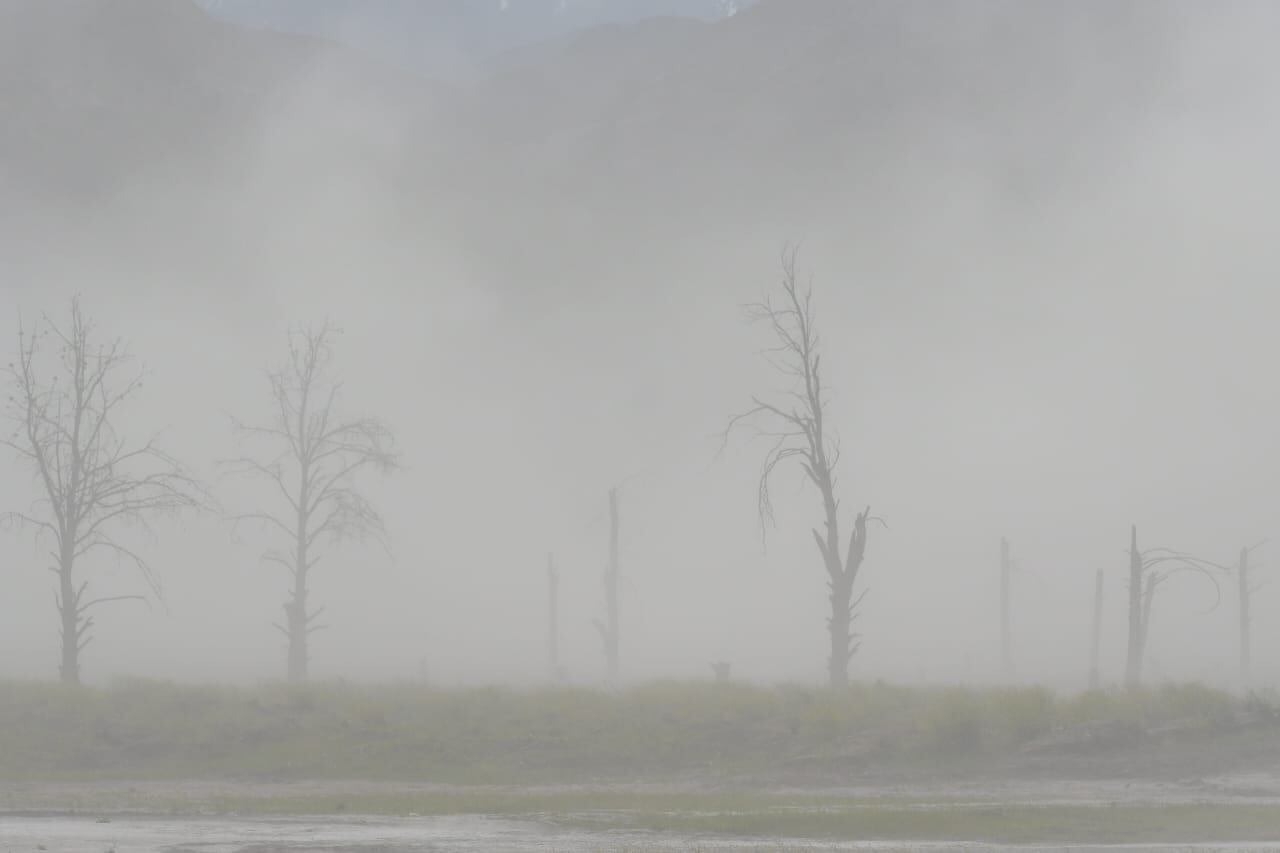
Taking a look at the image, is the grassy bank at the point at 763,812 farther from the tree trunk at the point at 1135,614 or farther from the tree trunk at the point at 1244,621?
the tree trunk at the point at 1244,621

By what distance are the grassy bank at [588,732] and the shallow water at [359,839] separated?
5.40 metres

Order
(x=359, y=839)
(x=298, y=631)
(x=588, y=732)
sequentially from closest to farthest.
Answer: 1. (x=359, y=839)
2. (x=588, y=732)
3. (x=298, y=631)

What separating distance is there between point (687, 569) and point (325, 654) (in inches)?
2271

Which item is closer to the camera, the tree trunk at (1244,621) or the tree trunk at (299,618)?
the tree trunk at (299,618)

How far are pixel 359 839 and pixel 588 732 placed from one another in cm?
944

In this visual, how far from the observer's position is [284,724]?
90.7 feet

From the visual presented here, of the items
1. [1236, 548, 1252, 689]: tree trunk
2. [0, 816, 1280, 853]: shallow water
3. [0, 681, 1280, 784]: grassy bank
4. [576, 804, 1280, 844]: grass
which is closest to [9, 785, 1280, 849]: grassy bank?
[576, 804, 1280, 844]: grass

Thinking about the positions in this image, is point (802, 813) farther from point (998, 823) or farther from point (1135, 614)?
point (1135, 614)

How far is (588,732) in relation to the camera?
26.4 metres

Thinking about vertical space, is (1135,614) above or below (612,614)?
above

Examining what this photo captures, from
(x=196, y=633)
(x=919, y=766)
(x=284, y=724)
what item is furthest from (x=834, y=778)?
(x=196, y=633)

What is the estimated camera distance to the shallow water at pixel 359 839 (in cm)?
1620

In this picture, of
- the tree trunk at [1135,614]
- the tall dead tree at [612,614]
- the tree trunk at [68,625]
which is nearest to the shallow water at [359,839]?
the tree trunk at [68,625]

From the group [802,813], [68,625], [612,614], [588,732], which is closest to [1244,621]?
[612,614]
